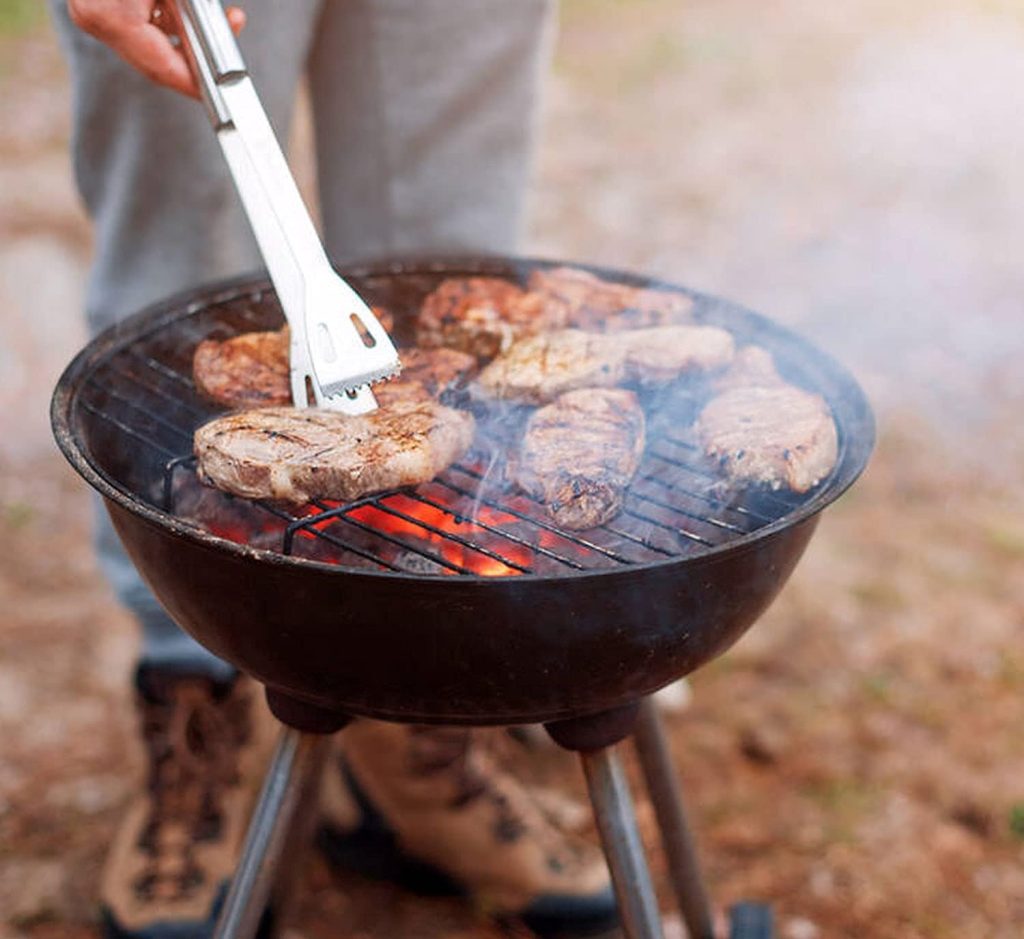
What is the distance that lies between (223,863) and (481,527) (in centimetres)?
131

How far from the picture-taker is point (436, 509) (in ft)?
5.46

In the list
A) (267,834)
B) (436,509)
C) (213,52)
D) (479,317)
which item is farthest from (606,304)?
(267,834)

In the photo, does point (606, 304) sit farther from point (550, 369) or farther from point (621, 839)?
point (621, 839)

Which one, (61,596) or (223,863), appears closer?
(223,863)

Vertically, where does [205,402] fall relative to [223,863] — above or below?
above

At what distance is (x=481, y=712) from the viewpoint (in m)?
1.53

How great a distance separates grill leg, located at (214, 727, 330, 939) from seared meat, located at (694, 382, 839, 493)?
731mm

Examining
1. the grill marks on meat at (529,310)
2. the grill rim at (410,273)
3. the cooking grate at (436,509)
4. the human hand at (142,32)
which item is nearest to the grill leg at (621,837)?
the cooking grate at (436,509)

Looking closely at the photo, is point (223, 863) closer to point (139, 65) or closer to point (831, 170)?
point (139, 65)

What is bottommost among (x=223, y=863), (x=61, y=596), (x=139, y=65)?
(x=61, y=596)

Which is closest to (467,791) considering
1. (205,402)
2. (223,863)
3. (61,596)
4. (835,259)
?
(223,863)

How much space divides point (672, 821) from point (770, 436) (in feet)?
2.60

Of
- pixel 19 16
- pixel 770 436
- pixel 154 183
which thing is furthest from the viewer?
pixel 19 16

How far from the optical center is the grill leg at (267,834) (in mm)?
1793
